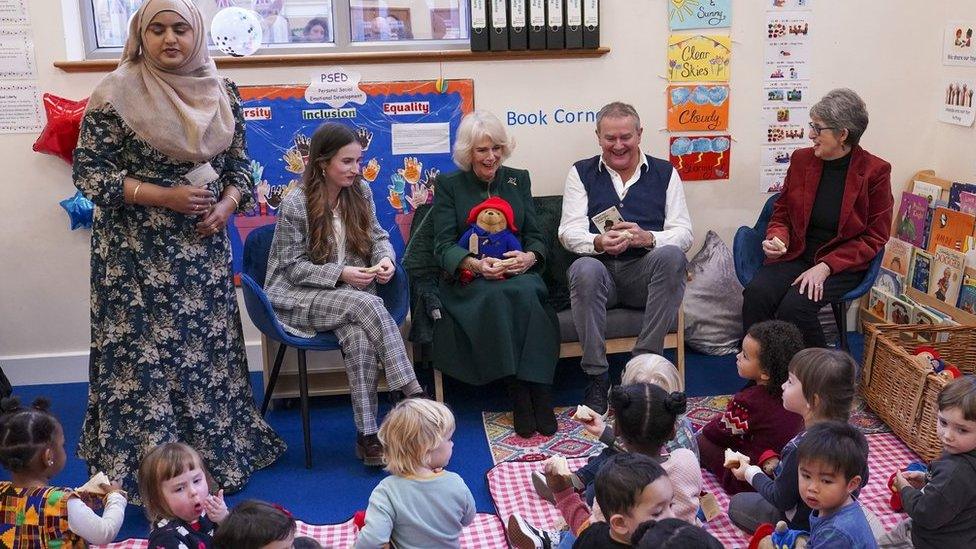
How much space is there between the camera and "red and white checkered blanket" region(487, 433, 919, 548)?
117 inches

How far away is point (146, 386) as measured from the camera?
→ 10.2ft

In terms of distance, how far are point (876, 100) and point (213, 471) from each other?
11.5ft

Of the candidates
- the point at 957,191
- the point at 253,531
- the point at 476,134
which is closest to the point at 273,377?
the point at 476,134

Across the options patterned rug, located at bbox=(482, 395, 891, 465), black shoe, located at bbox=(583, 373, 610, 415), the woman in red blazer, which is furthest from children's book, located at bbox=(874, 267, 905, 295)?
black shoe, located at bbox=(583, 373, 610, 415)

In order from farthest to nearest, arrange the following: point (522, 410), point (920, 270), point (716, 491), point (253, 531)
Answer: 1. point (920, 270)
2. point (522, 410)
3. point (716, 491)
4. point (253, 531)

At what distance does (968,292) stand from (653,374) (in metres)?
2.18

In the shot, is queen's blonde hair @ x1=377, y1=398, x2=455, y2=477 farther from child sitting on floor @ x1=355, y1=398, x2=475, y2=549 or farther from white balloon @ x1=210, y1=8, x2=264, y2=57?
white balloon @ x1=210, y1=8, x2=264, y2=57

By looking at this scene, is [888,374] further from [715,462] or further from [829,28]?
[829,28]

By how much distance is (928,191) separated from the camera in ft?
14.6

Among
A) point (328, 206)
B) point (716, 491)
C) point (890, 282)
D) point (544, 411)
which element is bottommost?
point (716, 491)

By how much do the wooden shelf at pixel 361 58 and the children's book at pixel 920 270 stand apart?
5.84 feet

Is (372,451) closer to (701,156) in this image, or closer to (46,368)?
(46,368)

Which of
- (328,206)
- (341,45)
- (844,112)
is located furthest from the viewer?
(341,45)

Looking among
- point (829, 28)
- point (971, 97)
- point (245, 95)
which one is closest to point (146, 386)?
point (245, 95)
